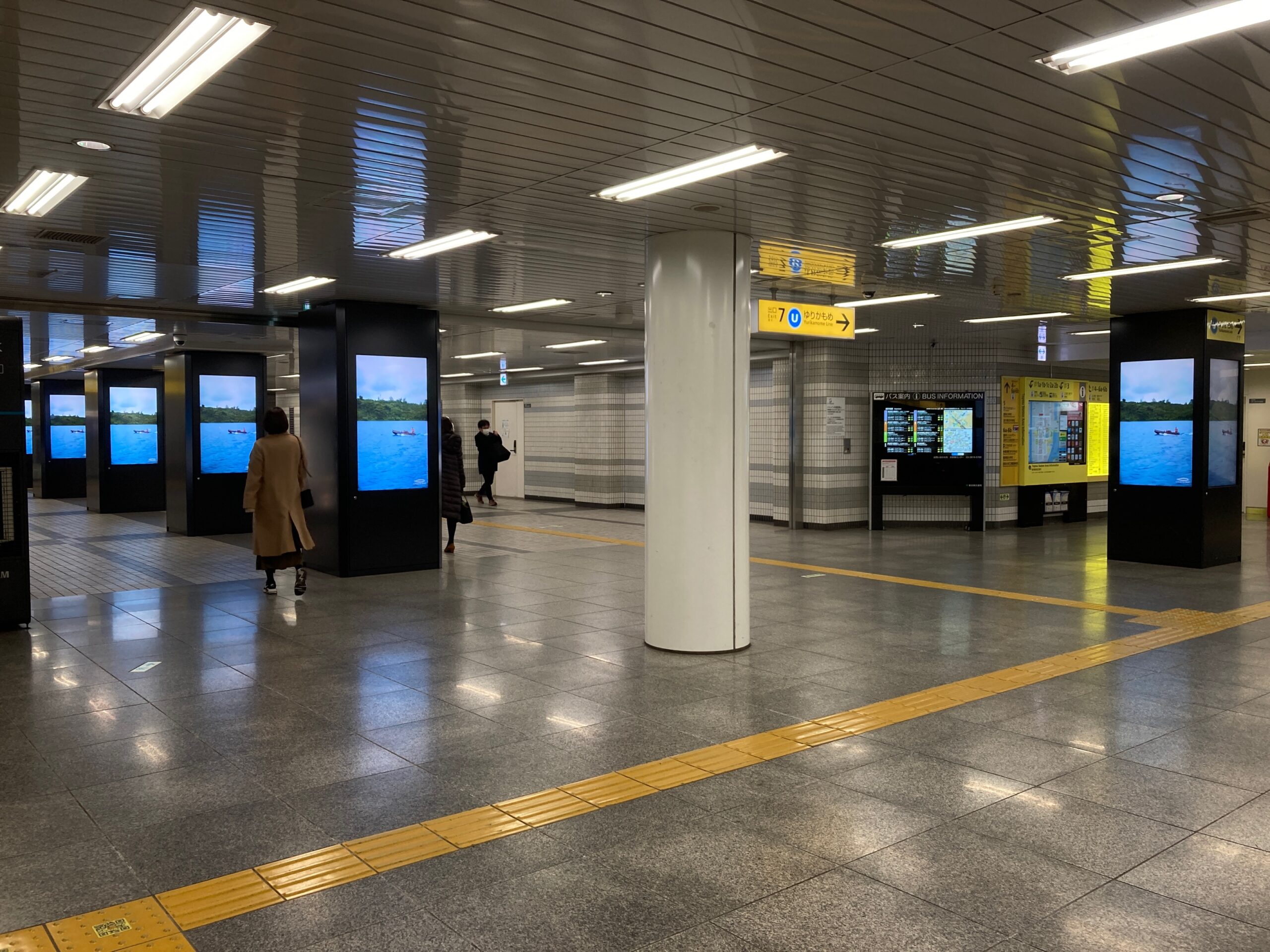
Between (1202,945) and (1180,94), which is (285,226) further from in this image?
(1202,945)

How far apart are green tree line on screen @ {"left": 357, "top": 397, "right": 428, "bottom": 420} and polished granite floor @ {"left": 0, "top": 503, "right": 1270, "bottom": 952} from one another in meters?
2.93

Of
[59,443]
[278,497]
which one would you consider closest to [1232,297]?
[278,497]

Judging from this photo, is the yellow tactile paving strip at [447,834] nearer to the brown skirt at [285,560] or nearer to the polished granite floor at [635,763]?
the polished granite floor at [635,763]

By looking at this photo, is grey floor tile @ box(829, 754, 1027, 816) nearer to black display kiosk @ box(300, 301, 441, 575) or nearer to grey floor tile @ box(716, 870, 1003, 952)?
grey floor tile @ box(716, 870, 1003, 952)

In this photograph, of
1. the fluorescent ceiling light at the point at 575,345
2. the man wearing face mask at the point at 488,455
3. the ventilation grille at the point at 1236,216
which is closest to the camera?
the ventilation grille at the point at 1236,216

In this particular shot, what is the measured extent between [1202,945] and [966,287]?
28.2 ft

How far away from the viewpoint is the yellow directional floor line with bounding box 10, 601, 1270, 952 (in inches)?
125

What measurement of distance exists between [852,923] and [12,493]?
26.3 feet

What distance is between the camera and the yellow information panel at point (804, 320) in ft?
28.6

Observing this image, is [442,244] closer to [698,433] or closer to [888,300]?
[698,433]

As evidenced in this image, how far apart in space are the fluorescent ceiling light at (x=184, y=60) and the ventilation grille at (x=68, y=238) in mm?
3273

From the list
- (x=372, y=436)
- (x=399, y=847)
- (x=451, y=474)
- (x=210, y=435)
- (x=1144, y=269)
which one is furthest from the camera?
(x=210, y=435)

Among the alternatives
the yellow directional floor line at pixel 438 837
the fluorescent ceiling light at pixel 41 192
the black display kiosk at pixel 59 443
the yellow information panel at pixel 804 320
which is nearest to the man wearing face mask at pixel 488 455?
the black display kiosk at pixel 59 443

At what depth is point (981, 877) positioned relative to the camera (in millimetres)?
3582
